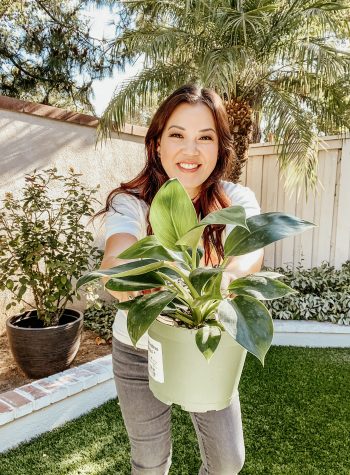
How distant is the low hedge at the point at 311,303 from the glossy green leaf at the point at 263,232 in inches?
107

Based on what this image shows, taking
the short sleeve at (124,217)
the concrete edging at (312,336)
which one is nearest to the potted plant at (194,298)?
the short sleeve at (124,217)

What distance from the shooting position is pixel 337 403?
2.46 m

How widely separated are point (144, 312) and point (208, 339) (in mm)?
123

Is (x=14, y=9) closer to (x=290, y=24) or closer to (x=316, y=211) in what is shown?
(x=290, y=24)

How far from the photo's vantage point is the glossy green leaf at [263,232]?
0.66 meters

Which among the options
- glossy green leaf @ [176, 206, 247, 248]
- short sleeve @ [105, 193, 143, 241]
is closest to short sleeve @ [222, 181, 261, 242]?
short sleeve @ [105, 193, 143, 241]

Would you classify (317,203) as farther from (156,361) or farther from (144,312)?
(144,312)

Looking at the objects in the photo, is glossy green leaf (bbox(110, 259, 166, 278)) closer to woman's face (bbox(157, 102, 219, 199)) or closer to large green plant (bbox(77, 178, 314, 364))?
large green plant (bbox(77, 178, 314, 364))

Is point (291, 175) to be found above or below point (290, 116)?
below

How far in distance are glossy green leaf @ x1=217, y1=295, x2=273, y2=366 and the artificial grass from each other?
1.53m

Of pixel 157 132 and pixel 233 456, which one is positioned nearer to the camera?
pixel 233 456

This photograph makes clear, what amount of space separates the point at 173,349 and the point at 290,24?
13.0ft

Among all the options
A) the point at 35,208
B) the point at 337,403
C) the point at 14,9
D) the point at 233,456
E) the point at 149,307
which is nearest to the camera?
the point at 149,307

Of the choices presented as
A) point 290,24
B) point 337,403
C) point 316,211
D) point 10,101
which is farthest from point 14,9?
point 337,403
